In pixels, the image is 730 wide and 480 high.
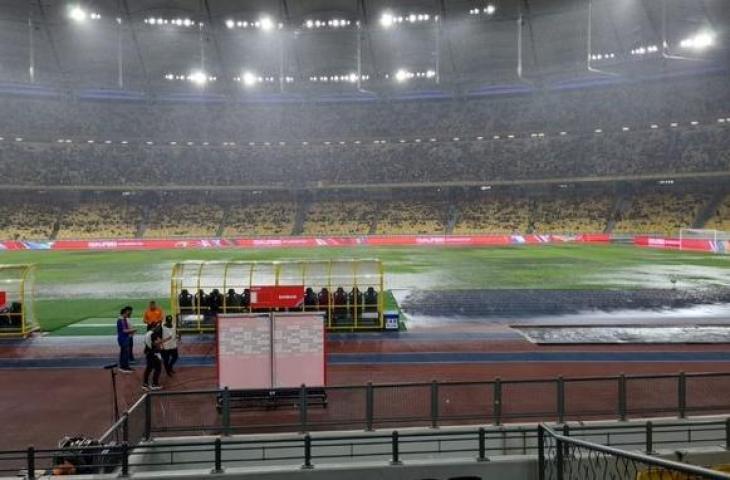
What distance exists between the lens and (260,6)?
6050 cm

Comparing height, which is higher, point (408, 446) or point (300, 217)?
point (300, 217)

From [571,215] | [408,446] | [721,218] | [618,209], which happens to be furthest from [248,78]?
[408,446]

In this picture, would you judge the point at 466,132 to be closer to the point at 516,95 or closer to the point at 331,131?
the point at 516,95

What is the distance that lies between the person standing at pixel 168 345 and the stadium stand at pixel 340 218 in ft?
175

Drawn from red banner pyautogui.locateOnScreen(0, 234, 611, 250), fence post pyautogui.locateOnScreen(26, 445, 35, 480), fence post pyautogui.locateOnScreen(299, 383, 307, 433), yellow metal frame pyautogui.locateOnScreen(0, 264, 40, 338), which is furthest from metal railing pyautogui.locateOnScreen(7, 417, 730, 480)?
red banner pyautogui.locateOnScreen(0, 234, 611, 250)

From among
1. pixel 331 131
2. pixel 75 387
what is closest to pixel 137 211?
pixel 331 131

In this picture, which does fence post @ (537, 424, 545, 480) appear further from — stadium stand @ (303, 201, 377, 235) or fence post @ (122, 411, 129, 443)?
stadium stand @ (303, 201, 377, 235)

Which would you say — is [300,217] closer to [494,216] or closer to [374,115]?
[374,115]

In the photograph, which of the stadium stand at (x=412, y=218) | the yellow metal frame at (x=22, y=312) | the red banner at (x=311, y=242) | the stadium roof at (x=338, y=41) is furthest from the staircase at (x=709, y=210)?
the yellow metal frame at (x=22, y=312)

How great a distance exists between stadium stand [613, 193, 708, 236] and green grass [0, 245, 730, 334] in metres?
9.42

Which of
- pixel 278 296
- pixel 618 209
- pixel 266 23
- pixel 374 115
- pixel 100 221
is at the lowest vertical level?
pixel 278 296

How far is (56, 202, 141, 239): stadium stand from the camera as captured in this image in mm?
64625

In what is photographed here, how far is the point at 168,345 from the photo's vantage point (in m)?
13.9

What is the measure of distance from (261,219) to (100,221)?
1977 centimetres
